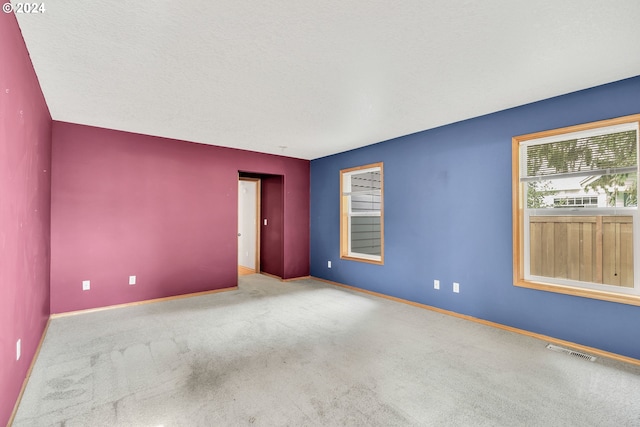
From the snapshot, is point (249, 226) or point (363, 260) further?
point (249, 226)

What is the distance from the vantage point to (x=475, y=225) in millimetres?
3596

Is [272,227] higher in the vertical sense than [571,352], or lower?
higher

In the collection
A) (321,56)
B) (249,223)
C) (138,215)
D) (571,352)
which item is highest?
(321,56)

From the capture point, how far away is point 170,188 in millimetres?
4543

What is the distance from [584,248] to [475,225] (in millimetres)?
999

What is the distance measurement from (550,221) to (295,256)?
4.09m

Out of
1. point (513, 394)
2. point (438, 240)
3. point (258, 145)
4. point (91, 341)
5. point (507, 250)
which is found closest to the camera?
point (513, 394)

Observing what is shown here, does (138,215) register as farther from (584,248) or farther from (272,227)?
(584,248)

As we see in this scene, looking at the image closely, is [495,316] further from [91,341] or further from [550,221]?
[91,341]

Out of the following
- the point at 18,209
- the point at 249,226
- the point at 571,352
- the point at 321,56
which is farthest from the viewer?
the point at 249,226

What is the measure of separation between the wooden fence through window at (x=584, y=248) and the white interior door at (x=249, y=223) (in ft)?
16.5

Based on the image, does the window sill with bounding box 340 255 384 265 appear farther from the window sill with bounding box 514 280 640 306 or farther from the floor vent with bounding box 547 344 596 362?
the floor vent with bounding box 547 344 596 362

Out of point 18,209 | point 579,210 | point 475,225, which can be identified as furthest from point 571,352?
point 18,209

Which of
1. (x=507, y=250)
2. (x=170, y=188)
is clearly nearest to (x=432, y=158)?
(x=507, y=250)
